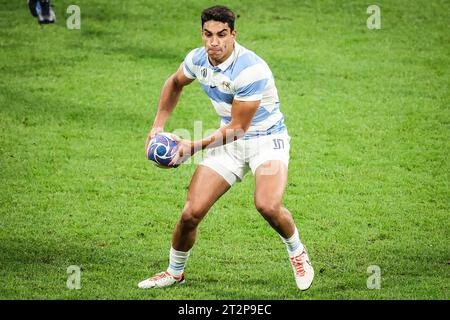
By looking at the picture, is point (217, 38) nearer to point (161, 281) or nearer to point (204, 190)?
point (204, 190)

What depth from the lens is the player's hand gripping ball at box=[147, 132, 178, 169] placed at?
29.7ft

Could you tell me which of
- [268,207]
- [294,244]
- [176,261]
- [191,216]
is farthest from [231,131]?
[176,261]

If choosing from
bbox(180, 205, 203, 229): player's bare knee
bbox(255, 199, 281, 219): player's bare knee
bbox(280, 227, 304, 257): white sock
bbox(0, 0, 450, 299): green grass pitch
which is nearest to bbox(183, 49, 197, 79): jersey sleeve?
bbox(180, 205, 203, 229): player's bare knee

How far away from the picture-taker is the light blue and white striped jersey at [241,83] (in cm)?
920

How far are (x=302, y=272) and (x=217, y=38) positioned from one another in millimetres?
2458

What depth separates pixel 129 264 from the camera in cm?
1070

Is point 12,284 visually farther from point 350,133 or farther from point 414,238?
point 350,133

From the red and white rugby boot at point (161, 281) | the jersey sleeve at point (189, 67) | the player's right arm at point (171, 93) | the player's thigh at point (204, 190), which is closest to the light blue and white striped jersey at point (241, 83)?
the jersey sleeve at point (189, 67)

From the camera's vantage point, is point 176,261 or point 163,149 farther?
point 176,261

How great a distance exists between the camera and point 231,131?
9.23 meters

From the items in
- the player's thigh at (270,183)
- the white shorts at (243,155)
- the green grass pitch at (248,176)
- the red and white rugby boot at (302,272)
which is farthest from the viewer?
the green grass pitch at (248,176)

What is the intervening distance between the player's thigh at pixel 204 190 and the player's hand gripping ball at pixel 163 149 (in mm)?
511

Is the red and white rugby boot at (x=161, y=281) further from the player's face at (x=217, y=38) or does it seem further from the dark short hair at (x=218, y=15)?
the dark short hair at (x=218, y=15)

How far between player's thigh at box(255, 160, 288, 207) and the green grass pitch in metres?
1.06
